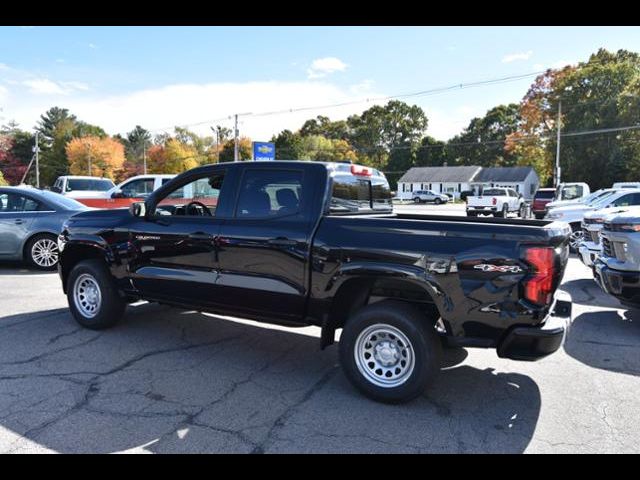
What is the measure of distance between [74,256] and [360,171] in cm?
376

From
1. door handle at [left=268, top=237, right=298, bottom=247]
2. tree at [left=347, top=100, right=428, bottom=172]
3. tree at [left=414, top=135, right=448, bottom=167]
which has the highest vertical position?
tree at [left=347, top=100, right=428, bottom=172]

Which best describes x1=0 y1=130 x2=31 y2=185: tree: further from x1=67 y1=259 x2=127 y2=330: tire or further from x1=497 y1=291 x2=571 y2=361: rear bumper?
x1=497 y1=291 x2=571 y2=361: rear bumper

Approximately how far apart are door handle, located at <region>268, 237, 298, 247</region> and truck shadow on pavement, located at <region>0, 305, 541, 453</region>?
4.04 feet

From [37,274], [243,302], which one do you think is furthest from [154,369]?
[37,274]

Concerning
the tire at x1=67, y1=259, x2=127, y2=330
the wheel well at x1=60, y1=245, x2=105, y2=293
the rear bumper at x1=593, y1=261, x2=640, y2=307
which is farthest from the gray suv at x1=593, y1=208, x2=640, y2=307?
the wheel well at x1=60, y1=245, x2=105, y2=293

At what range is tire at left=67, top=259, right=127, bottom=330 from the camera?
5.66m

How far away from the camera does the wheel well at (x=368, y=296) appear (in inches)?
163

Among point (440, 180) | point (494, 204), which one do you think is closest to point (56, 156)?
point (440, 180)

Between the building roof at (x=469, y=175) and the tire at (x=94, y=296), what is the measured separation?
7033cm

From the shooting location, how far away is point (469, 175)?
72562 mm

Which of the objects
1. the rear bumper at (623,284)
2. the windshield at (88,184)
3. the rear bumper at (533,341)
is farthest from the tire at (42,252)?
the rear bumper at (623,284)

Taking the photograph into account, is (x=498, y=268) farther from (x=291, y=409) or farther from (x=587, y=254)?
(x=587, y=254)

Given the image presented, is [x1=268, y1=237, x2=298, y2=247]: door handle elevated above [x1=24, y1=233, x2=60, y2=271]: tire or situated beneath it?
elevated above
